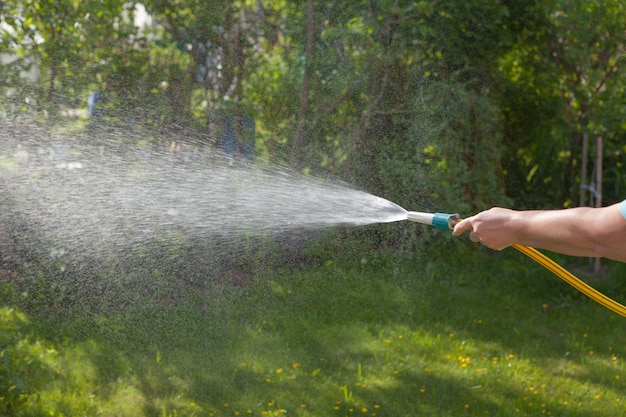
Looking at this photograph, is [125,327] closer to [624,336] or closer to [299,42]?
[299,42]

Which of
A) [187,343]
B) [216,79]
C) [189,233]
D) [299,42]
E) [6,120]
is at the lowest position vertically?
[187,343]

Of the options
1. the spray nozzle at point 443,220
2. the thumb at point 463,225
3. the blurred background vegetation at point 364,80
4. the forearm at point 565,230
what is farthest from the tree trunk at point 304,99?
the forearm at point 565,230

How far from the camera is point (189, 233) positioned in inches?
191

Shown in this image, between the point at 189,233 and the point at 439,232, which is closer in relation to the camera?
the point at 189,233

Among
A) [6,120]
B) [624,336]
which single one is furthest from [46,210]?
[624,336]

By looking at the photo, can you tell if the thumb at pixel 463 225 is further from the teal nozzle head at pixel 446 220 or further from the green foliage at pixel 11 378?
the green foliage at pixel 11 378

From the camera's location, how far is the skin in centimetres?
197

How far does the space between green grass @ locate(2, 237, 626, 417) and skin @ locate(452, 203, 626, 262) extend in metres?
1.50

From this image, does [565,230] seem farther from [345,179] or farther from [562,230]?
[345,179]

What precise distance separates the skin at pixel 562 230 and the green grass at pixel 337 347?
4.92 ft

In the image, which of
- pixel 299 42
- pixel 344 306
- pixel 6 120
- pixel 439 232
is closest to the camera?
pixel 6 120

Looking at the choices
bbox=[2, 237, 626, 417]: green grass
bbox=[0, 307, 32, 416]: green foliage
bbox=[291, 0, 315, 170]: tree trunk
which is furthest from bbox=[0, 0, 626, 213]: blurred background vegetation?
bbox=[0, 307, 32, 416]: green foliage

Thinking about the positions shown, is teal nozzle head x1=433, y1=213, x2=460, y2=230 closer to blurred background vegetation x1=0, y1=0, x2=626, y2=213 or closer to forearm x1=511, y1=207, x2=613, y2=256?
forearm x1=511, y1=207, x2=613, y2=256

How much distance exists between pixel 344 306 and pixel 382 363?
0.74 m
